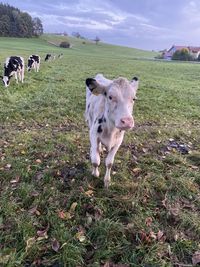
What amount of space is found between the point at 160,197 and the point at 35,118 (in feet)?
17.1

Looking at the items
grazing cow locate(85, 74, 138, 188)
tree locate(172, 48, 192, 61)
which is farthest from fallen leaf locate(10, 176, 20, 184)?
tree locate(172, 48, 192, 61)

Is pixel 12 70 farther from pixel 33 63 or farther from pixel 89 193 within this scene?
pixel 89 193

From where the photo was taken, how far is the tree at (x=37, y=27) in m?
102

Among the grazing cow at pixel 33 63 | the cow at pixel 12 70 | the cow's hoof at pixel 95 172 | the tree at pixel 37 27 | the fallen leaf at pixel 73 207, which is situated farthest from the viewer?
the tree at pixel 37 27

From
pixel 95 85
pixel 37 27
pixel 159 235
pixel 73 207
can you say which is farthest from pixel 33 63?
pixel 37 27

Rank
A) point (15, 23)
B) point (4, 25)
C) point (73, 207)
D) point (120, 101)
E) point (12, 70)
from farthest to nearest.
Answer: point (15, 23) → point (4, 25) → point (12, 70) → point (73, 207) → point (120, 101)

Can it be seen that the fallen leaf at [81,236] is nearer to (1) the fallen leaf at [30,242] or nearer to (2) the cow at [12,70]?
(1) the fallen leaf at [30,242]

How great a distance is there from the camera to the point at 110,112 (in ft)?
14.4

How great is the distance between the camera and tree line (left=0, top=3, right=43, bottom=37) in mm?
90312

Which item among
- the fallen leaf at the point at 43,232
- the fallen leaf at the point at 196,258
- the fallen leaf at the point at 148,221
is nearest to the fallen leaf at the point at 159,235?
the fallen leaf at the point at 148,221

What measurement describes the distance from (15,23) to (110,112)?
324 ft

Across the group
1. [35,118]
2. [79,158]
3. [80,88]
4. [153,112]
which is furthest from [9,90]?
[79,158]

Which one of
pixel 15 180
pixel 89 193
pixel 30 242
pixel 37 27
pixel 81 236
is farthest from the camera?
pixel 37 27

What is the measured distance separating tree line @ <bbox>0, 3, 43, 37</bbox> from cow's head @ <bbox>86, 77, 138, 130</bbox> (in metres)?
94.7
